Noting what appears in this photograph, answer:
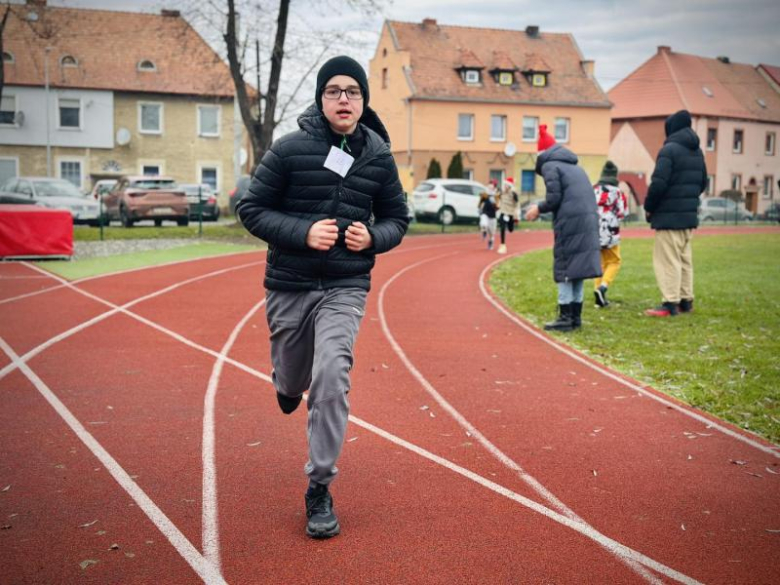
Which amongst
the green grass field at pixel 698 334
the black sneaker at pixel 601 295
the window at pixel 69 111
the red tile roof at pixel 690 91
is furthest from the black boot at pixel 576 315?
the red tile roof at pixel 690 91

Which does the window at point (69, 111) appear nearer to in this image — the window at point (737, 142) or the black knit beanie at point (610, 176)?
the black knit beanie at point (610, 176)

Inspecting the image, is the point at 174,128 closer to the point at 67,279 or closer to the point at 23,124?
the point at 23,124

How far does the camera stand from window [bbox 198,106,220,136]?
5122cm

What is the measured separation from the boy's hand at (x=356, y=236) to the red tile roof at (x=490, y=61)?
4922 cm

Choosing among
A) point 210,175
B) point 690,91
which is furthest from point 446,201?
point 690,91

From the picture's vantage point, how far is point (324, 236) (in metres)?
4.30

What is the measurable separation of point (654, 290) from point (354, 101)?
35.4ft

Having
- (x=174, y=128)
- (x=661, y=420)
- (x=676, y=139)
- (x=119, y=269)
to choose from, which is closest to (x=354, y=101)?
(x=661, y=420)

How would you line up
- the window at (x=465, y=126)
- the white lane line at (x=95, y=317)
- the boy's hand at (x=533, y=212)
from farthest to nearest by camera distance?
the window at (x=465, y=126) < the boy's hand at (x=533, y=212) < the white lane line at (x=95, y=317)

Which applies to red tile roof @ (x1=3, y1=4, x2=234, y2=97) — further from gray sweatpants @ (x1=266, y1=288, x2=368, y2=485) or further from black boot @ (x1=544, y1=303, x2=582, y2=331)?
gray sweatpants @ (x1=266, y1=288, x2=368, y2=485)

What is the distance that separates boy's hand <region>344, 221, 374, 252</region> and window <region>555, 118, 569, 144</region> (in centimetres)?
5365

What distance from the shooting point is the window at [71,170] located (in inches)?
1943

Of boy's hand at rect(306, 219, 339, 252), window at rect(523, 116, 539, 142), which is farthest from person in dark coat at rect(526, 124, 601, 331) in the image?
window at rect(523, 116, 539, 142)

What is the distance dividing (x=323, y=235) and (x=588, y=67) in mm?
57209
